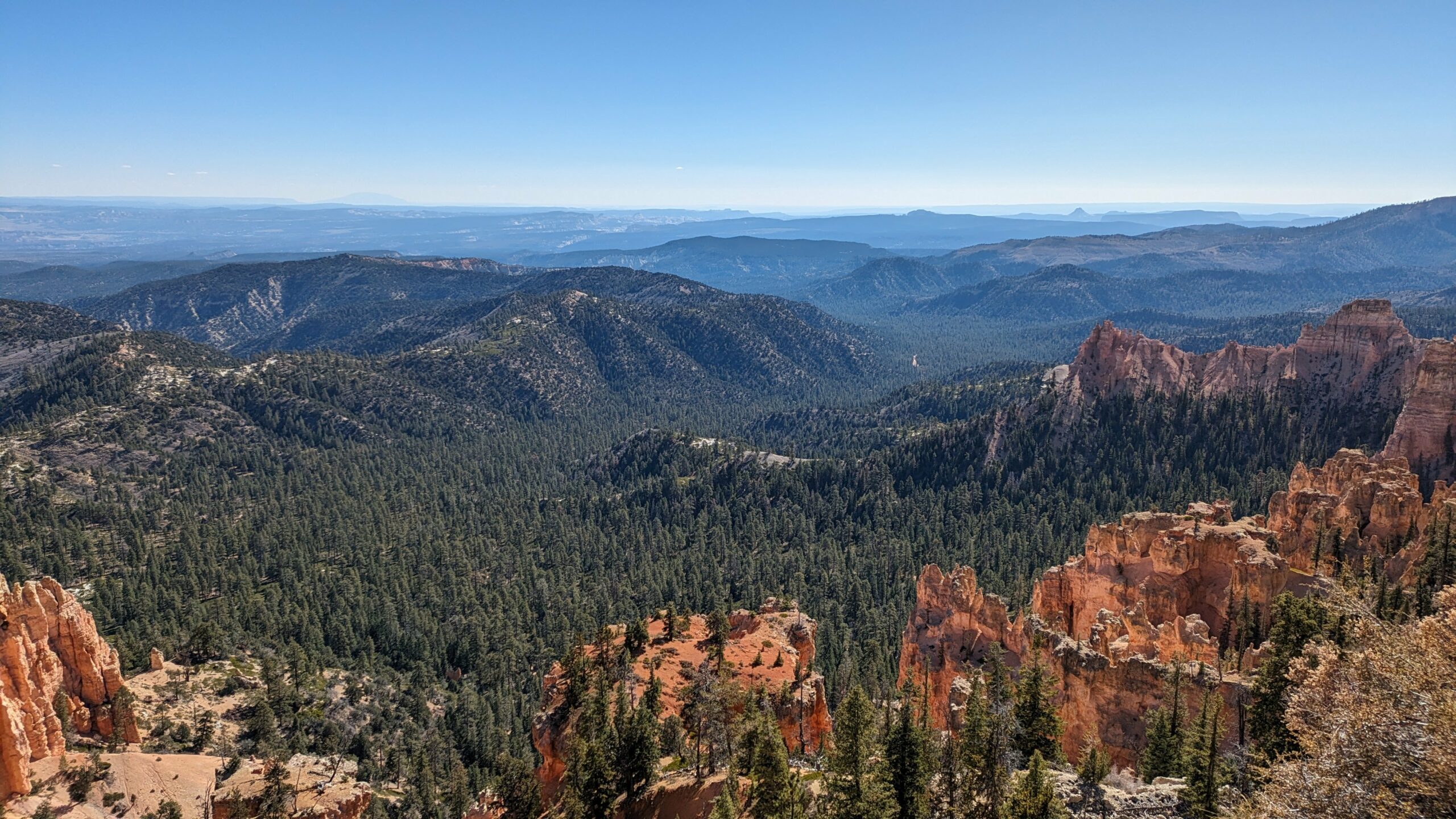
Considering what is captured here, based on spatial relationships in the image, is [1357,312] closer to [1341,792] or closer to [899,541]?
[899,541]

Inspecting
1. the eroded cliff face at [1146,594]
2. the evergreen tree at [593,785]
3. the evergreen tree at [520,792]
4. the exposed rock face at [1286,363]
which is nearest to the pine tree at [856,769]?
the evergreen tree at [593,785]

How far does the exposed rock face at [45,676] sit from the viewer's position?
159ft

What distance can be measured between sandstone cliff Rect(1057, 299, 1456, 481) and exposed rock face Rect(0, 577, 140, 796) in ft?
421

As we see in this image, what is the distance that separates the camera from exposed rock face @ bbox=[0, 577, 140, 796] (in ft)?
159

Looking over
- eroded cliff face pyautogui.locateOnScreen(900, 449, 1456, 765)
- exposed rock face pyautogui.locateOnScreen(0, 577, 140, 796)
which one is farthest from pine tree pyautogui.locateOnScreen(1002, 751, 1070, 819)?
exposed rock face pyautogui.locateOnScreen(0, 577, 140, 796)

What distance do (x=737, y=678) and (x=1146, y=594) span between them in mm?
31841

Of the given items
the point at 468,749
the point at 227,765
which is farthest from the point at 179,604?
the point at 227,765

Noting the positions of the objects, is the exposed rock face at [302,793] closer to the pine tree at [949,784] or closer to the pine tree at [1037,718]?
the pine tree at [949,784]

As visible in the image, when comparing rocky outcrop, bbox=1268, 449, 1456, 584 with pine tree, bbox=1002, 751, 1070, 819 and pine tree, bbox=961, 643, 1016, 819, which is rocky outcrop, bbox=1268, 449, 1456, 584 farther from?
pine tree, bbox=1002, 751, 1070, 819

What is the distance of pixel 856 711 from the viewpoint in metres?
36.3

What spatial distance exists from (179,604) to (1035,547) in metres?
124

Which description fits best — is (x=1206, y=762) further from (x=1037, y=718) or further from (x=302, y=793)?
(x=302, y=793)

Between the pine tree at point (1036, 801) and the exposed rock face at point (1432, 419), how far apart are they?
8544 centimetres

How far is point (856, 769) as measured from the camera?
33906 millimetres
